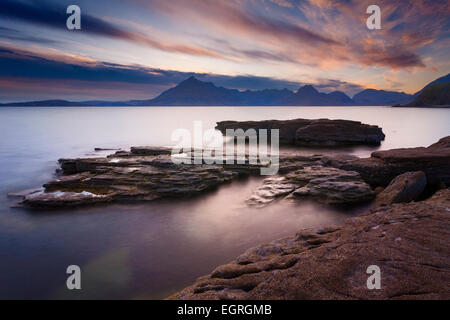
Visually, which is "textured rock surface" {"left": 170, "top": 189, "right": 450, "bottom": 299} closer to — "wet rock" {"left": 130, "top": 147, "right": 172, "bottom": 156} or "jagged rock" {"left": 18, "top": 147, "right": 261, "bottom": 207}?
"jagged rock" {"left": 18, "top": 147, "right": 261, "bottom": 207}

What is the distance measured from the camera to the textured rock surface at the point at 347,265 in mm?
6609

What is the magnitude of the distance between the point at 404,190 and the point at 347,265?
42.5ft

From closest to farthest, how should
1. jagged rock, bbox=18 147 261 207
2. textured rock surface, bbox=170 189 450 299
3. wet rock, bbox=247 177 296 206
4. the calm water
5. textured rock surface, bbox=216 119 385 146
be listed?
textured rock surface, bbox=170 189 450 299 < the calm water < jagged rock, bbox=18 147 261 207 < wet rock, bbox=247 177 296 206 < textured rock surface, bbox=216 119 385 146

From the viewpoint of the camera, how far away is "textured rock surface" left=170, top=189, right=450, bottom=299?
6609mm

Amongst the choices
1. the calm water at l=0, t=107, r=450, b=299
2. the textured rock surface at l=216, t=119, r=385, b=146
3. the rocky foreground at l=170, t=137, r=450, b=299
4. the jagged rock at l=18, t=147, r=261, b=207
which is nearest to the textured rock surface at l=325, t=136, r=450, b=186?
the calm water at l=0, t=107, r=450, b=299

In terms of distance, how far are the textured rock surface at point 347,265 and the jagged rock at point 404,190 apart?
6.45 m

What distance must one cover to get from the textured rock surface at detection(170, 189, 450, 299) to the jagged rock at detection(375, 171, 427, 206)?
21.2 feet

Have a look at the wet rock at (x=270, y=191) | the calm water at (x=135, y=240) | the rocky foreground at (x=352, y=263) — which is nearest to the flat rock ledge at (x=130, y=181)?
the calm water at (x=135, y=240)

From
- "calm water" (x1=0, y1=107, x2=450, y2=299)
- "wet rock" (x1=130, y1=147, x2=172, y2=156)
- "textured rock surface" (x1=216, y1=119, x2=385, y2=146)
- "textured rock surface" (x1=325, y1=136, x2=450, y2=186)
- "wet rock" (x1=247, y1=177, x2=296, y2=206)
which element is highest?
"textured rock surface" (x1=216, y1=119, x2=385, y2=146)

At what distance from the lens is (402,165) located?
22500 millimetres

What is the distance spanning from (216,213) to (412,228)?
12338 mm
